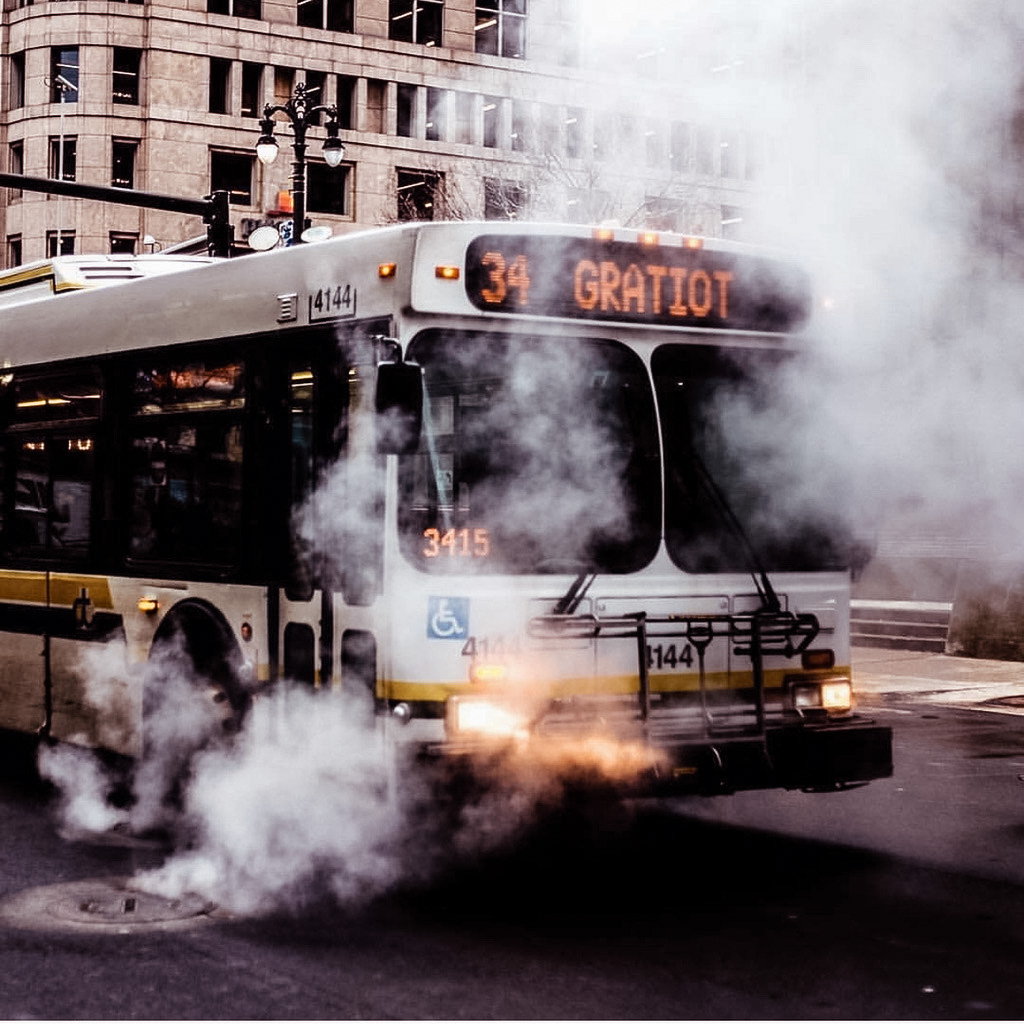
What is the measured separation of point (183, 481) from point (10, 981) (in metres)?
3.18

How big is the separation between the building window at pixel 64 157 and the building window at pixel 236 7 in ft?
18.6

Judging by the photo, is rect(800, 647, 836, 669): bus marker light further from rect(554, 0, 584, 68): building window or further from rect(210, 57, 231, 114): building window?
rect(210, 57, 231, 114): building window

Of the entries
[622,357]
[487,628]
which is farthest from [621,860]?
[622,357]

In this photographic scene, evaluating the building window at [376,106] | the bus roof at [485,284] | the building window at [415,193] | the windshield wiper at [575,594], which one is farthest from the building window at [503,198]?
the windshield wiper at [575,594]

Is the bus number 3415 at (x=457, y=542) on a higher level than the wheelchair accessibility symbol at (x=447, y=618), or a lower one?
higher

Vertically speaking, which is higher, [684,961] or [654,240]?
[654,240]

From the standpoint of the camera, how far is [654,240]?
7.31 metres

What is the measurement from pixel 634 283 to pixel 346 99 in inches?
1781

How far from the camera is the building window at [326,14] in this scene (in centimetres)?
5031

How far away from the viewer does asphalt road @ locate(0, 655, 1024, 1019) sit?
17.3 ft

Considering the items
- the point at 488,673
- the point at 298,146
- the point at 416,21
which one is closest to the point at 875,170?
the point at 488,673

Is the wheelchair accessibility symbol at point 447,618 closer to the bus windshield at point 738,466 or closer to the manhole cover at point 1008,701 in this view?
the bus windshield at point 738,466

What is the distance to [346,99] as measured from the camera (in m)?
50.6

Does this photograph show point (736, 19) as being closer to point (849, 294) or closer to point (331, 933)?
point (849, 294)
